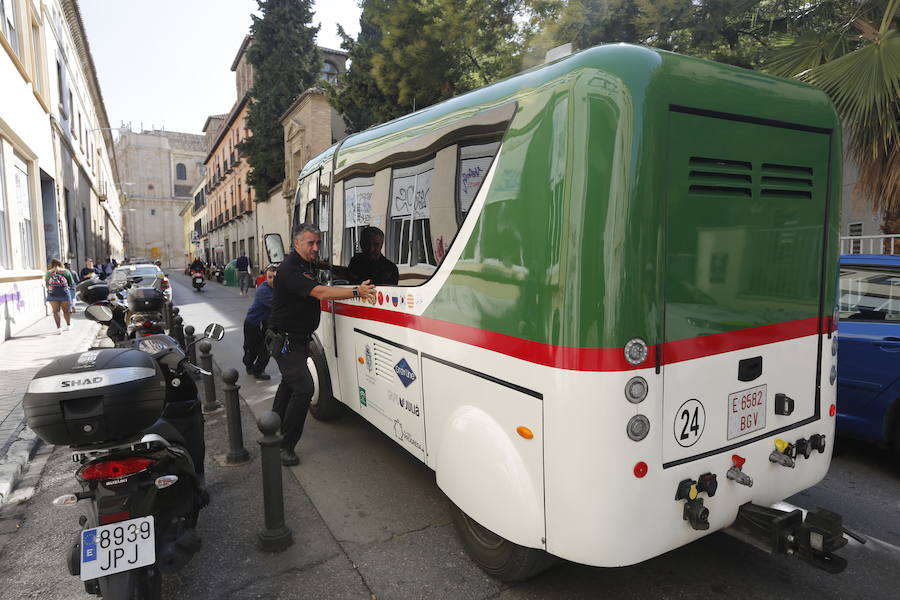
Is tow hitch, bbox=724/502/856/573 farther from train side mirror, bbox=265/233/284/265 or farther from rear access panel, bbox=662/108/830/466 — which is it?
train side mirror, bbox=265/233/284/265

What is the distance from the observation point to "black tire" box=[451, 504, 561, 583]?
277 cm

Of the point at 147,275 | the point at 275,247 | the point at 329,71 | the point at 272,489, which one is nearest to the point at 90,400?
the point at 272,489

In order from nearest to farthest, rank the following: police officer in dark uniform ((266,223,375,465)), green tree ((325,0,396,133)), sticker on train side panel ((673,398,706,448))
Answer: sticker on train side panel ((673,398,706,448)), police officer in dark uniform ((266,223,375,465)), green tree ((325,0,396,133))

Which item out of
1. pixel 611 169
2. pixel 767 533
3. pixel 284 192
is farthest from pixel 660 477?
pixel 284 192

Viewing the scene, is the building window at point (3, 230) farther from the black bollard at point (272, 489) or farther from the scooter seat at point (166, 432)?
the black bollard at point (272, 489)

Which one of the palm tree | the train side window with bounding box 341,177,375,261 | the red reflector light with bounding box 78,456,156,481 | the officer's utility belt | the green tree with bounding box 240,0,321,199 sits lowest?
the red reflector light with bounding box 78,456,156,481

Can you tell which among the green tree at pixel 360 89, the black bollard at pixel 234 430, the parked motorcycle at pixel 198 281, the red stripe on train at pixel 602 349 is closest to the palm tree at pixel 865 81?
the red stripe on train at pixel 602 349

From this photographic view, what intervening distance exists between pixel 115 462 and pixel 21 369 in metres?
7.11

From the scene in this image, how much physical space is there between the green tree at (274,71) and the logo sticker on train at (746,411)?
28.1 meters

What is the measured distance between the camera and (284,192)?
25.8 metres

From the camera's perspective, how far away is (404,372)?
146 inches

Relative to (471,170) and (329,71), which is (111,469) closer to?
(471,170)

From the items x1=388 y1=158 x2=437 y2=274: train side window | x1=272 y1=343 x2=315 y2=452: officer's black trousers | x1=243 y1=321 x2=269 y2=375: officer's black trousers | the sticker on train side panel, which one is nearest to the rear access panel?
the sticker on train side panel

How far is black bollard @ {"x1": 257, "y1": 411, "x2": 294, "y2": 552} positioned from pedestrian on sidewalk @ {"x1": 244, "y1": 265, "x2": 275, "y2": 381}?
4022mm
